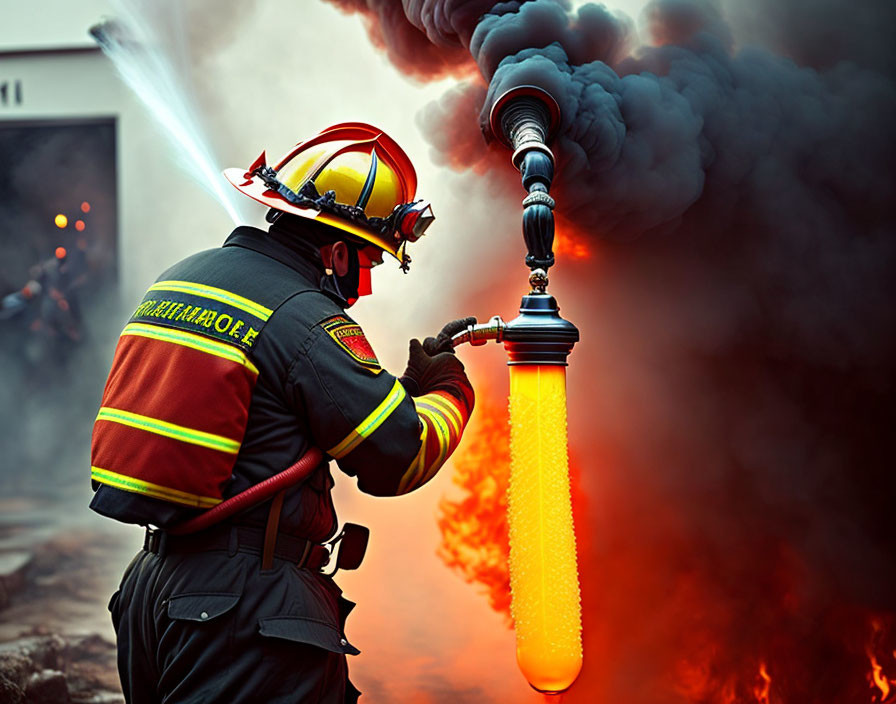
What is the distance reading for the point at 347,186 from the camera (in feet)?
8.43

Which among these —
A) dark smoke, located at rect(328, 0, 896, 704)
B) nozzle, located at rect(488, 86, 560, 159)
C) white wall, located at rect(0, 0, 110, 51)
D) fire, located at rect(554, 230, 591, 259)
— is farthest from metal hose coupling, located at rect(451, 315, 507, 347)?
white wall, located at rect(0, 0, 110, 51)

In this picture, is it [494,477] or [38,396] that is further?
[38,396]

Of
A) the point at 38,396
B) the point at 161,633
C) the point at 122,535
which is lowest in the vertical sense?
the point at 161,633

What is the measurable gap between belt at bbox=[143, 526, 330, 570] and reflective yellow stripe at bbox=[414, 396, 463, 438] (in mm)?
543

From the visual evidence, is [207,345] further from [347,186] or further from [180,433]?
[347,186]

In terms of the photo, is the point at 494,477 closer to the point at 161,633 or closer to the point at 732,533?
the point at 732,533

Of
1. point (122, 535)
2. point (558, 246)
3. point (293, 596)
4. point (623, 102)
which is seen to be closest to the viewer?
point (293, 596)

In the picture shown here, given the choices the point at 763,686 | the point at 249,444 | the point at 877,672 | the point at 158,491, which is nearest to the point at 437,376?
the point at 249,444

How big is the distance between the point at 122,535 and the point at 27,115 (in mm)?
2539

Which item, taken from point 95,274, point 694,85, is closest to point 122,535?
point 95,274

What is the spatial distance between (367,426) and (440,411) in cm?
34

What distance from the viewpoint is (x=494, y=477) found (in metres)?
4.09

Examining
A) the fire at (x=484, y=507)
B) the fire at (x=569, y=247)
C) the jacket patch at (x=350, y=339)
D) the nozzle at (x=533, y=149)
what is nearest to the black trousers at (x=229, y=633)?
the jacket patch at (x=350, y=339)

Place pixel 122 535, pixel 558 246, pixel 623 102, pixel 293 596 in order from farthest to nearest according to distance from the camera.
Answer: pixel 122 535 < pixel 558 246 < pixel 623 102 < pixel 293 596
